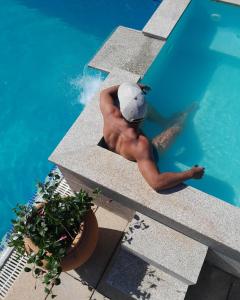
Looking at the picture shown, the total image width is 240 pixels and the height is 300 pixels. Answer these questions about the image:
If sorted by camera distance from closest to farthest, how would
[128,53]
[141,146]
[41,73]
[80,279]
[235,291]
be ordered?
[141,146] < [235,291] < [80,279] < [128,53] < [41,73]

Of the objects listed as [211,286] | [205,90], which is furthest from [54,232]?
[205,90]

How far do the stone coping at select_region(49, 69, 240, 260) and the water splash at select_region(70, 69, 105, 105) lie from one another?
1914mm

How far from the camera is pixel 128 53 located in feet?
18.9

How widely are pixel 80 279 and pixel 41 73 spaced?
4.59 meters

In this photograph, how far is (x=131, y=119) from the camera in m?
3.99

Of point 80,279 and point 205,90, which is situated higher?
point 205,90

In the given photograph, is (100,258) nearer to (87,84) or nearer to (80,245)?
(80,245)

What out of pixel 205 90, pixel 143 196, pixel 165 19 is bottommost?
pixel 143 196

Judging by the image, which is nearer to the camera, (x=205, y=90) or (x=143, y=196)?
(x=143, y=196)

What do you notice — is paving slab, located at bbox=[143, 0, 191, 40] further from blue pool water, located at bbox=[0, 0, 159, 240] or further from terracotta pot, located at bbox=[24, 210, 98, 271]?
terracotta pot, located at bbox=[24, 210, 98, 271]

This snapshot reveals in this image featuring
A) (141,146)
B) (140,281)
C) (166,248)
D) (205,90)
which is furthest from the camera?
(205,90)

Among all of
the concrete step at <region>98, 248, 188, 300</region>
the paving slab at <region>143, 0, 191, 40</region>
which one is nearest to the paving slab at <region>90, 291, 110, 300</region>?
the concrete step at <region>98, 248, 188, 300</region>

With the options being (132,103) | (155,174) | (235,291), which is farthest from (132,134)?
(235,291)

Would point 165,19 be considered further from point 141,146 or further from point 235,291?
point 235,291
